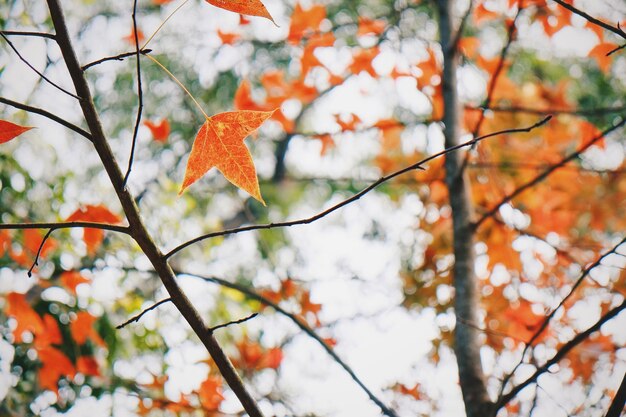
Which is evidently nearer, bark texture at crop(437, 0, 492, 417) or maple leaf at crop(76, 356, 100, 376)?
bark texture at crop(437, 0, 492, 417)

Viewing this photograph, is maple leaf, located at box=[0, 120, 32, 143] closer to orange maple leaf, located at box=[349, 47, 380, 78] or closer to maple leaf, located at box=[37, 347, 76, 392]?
maple leaf, located at box=[37, 347, 76, 392]

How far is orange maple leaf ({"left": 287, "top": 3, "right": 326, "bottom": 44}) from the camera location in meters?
2.25

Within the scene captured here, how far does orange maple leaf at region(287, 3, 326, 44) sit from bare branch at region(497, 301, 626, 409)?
68.7 inches

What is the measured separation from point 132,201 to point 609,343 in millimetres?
2669

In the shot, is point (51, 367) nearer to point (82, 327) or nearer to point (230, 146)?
point (82, 327)

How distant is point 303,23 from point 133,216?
186cm

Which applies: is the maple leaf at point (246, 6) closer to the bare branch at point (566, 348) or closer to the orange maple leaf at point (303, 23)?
the bare branch at point (566, 348)

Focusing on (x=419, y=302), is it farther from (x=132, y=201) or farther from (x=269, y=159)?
(x=269, y=159)

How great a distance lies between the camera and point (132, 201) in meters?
0.67

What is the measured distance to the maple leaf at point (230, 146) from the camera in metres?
0.77

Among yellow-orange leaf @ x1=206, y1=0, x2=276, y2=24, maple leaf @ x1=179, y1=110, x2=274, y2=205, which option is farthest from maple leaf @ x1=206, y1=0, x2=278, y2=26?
maple leaf @ x1=179, y1=110, x2=274, y2=205

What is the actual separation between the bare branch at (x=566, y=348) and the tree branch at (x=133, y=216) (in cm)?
58

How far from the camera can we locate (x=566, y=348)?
3.08ft

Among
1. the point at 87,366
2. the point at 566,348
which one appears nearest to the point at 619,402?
the point at 566,348
